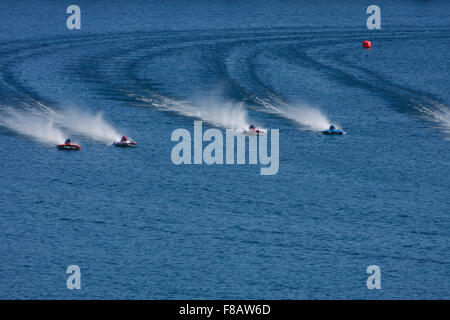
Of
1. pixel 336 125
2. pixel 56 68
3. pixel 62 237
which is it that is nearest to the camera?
pixel 62 237

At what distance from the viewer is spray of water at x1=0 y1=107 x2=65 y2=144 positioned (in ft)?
361

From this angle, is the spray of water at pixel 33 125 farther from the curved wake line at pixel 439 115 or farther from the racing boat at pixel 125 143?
the curved wake line at pixel 439 115

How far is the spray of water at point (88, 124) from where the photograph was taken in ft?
366

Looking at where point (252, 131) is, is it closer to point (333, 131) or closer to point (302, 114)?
point (333, 131)

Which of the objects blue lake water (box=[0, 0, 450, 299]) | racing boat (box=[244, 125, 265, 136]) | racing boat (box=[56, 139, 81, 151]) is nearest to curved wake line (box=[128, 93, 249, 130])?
blue lake water (box=[0, 0, 450, 299])

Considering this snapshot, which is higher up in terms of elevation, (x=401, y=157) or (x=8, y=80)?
(x=8, y=80)

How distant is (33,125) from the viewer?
113438 millimetres

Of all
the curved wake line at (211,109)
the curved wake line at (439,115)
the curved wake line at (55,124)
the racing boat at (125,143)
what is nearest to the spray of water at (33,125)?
the curved wake line at (55,124)

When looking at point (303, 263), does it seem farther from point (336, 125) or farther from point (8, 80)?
point (8, 80)

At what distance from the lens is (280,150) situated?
10700cm

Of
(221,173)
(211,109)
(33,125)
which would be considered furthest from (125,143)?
(211,109)

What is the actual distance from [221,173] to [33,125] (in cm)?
2908
